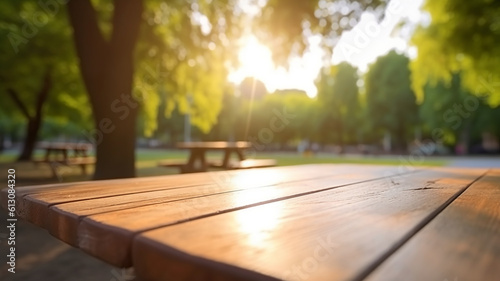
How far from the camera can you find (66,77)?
653 inches

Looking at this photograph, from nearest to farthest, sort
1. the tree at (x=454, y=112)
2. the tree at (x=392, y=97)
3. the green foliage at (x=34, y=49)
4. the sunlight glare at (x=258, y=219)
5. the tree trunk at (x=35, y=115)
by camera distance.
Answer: the sunlight glare at (x=258, y=219)
the green foliage at (x=34, y=49)
the tree trunk at (x=35, y=115)
the tree at (x=454, y=112)
the tree at (x=392, y=97)

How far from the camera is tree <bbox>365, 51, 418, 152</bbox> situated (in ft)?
120

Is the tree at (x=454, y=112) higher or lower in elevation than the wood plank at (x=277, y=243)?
higher

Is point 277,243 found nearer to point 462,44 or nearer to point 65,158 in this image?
point 462,44

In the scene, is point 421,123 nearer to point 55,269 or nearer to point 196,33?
point 196,33

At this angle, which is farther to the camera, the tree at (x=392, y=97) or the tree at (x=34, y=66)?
the tree at (x=392, y=97)

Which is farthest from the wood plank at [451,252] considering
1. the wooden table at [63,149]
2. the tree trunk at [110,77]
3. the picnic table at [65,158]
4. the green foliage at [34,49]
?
the wooden table at [63,149]

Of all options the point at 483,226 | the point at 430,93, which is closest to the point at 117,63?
the point at 483,226

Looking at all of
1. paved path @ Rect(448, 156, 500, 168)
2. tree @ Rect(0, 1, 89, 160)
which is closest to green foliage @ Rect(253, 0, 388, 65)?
tree @ Rect(0, 1, 89, 160)

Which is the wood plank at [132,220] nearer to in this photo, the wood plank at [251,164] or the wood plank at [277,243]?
the wood plank at [277,243]

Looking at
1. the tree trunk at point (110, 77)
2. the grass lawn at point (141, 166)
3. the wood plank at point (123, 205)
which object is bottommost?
the grass lawn at point (141, 166)

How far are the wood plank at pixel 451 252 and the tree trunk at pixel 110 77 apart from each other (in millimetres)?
6226

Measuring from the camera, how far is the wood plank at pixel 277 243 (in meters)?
0.62

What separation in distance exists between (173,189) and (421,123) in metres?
39.4
